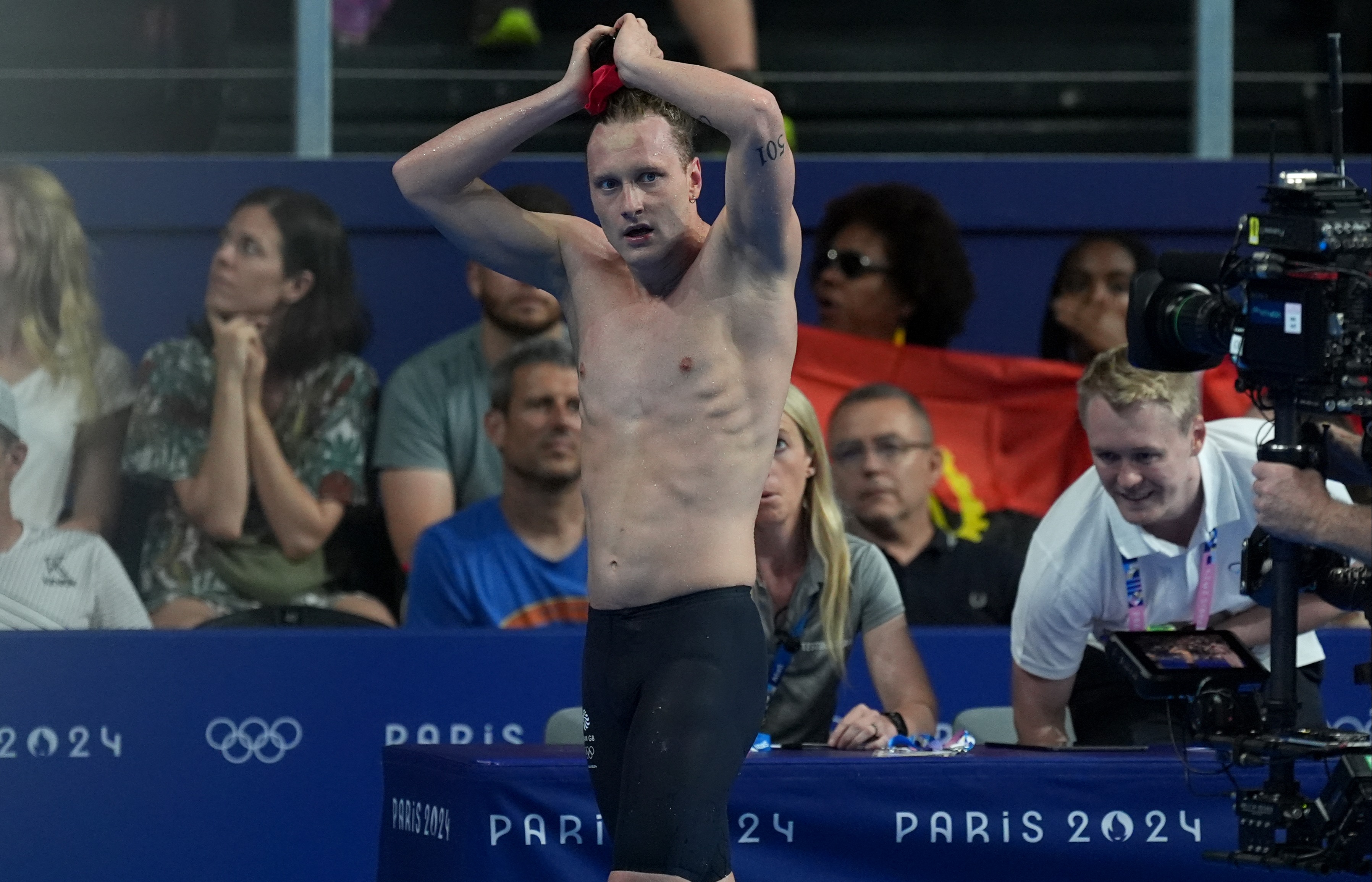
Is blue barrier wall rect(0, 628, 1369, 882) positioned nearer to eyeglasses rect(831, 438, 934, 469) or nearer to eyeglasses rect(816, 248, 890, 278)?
eyeglasses rect(831, 438, 934, 469)

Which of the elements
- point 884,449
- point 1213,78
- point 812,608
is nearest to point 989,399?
point 884,449

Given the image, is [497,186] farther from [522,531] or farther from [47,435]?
[47,435]

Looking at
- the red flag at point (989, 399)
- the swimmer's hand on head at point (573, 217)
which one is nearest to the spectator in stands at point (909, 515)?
the red flag at point (989, 399)

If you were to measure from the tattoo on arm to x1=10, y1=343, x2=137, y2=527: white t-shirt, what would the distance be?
8.98ft

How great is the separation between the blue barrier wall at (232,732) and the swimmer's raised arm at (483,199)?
1655 millimetres

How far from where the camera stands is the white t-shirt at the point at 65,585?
16.5 ft

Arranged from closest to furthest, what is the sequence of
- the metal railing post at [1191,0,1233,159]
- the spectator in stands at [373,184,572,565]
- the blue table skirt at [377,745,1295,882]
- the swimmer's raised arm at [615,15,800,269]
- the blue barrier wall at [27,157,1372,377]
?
the swimmer's raised arm at [615,15,800,269] < the blue table skirt at [377,745,1295,882] < the spectator in stands at [373,184,572,565] < the blue barrier wall at [27,157,1372,377] < the metal railing post at [1191,0,1233,159]

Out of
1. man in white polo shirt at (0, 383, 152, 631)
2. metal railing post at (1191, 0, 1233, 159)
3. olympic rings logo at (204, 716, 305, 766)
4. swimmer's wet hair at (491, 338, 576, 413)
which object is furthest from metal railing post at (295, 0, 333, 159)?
metal railing post at (1191, 0, 1233, 159)

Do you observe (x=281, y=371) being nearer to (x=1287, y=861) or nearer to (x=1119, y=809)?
(x=1119, y=809)

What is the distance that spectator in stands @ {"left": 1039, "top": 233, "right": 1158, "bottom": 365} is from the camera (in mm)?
5719

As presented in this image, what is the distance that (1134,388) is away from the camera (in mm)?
4242

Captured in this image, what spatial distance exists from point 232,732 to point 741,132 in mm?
2454

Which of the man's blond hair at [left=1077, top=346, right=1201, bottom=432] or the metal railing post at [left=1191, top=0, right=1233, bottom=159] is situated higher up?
the metal railing post at [left=1191, top=0, right=1233, bottom=159]

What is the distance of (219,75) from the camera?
5898 millimetres
